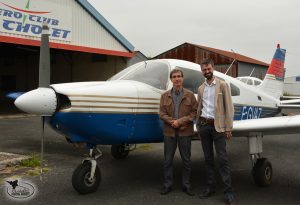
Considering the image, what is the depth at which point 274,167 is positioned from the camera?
6.61m

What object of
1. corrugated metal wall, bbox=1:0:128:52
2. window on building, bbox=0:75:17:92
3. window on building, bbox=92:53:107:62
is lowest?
window on building, bbox=0:75:17:92

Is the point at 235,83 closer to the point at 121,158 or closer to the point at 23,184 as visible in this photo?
the point at 121,158

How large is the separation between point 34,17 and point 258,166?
568 inches

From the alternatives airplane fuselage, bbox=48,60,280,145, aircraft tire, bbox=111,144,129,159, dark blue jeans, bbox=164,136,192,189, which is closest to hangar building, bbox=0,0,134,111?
aircraft tire, bbox=111,144,129,159

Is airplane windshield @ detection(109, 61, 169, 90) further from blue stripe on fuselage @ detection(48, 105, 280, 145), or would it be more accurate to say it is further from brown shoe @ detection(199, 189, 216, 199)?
brown shoe @ detection(199, 189, 216, 199)

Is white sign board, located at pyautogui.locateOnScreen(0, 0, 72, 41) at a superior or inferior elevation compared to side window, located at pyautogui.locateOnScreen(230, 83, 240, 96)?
superior

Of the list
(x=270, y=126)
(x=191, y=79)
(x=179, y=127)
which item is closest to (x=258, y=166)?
(x=270, y=126)

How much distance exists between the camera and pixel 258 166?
535cm

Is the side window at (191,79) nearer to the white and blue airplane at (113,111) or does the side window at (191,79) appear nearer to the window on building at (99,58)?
the white and blue airplane at (113,111)

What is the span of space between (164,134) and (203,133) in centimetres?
56

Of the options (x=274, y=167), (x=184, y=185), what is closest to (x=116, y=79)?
(x=184, y=185)

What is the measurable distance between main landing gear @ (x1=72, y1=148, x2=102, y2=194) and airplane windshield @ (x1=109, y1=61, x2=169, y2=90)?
1.29 metres

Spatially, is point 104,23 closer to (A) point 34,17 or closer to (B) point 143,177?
(A) point 34,17

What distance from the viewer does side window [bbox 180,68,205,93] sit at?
5.71m
